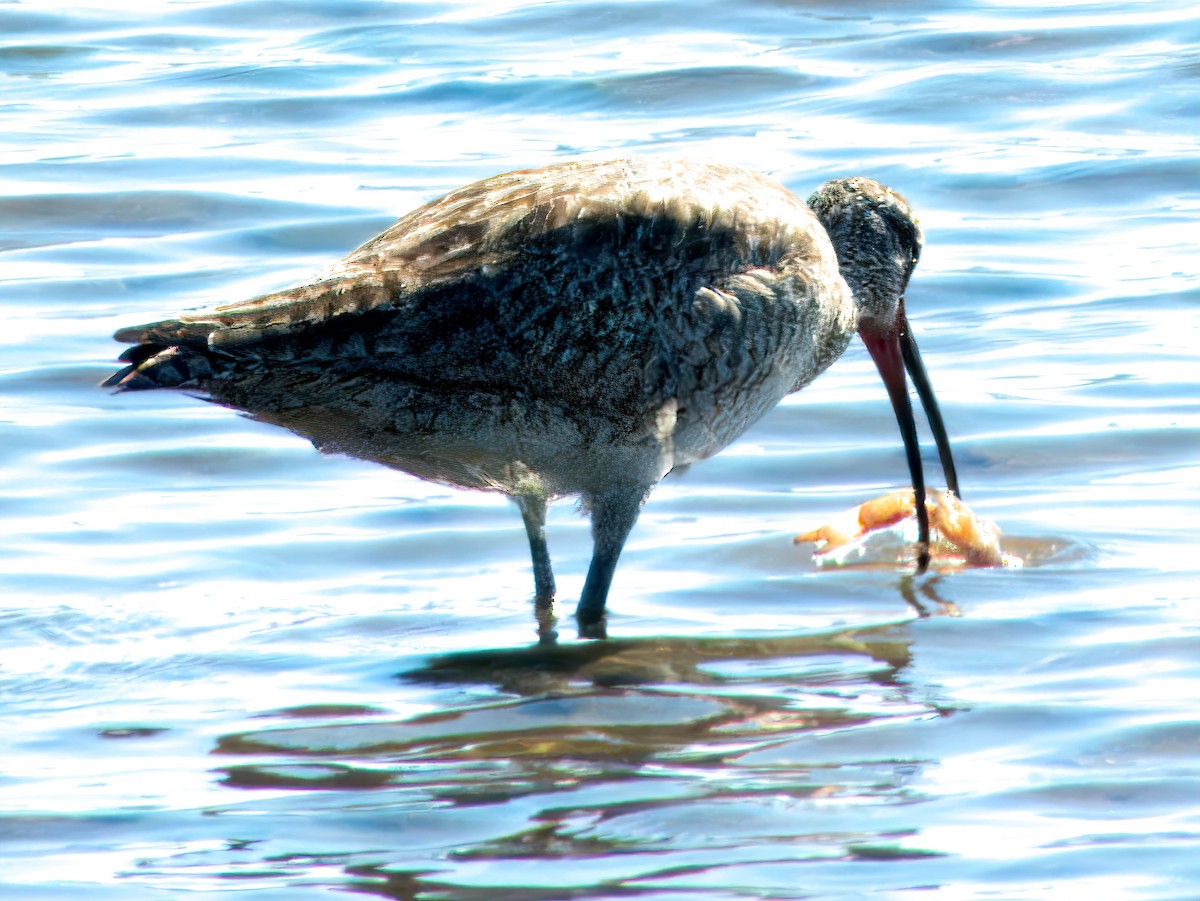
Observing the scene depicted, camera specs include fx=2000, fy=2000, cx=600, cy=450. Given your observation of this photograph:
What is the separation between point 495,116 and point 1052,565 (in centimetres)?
893

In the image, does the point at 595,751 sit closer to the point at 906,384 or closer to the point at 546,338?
the point at 546,338

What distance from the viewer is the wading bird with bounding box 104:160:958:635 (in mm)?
6398

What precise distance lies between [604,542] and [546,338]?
90cm

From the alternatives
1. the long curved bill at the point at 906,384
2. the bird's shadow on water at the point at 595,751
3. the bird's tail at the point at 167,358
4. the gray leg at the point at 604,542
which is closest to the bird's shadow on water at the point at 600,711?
the bird's shadow on water at the point at 595,751

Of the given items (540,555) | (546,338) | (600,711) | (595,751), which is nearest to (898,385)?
(540,555)

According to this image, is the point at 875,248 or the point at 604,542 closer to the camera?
the point at 604,542

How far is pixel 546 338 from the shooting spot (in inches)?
256

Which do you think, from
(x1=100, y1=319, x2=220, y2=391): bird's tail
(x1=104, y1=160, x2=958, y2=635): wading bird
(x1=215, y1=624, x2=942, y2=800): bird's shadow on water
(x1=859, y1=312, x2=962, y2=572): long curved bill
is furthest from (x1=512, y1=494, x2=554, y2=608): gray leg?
(x1=859, y1=312, x2=962, y2=572): long curved bill

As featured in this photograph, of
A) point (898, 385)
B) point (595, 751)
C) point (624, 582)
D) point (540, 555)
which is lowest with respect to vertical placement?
point (595, 751)

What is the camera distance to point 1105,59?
1686cm

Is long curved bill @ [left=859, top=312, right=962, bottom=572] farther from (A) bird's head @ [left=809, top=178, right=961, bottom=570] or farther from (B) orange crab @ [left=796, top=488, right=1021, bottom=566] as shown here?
(B) orange crab @ [left=796, top=488, right=1021, bottom=566]

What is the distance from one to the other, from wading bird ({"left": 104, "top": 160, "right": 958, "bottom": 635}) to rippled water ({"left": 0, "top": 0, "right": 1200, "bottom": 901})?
696 mm

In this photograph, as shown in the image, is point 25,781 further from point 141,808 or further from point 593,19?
point 593,19

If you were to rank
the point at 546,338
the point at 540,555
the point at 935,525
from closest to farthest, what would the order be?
the point at 546,338 < the point at 540,555 < the point at 935,525
